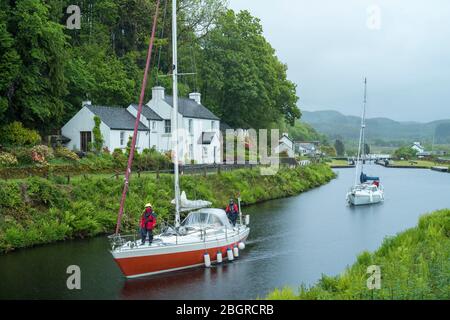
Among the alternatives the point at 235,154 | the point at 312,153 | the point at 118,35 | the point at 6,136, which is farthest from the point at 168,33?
the point at 312,153

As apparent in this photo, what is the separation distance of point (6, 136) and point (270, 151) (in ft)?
166

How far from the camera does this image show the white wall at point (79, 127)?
5681 cm

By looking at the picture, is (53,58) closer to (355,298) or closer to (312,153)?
(355,298)

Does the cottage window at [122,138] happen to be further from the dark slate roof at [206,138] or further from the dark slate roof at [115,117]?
the dark slate roof at [206,138]

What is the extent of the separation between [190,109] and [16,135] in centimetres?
2667

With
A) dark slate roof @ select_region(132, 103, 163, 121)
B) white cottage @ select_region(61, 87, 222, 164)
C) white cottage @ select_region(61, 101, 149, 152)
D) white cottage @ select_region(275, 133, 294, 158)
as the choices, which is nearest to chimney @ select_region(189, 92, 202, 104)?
white cottage @ select_region(61, 87, 222, 164)

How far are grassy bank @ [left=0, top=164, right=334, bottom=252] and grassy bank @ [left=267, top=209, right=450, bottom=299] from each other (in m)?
18.6

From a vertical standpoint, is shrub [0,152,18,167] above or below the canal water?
above

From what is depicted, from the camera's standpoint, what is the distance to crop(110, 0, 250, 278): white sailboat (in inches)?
1094

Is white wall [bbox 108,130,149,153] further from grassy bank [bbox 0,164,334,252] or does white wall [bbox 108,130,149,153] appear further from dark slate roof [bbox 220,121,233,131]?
dark slate roof [bbox 220,121,233,131]

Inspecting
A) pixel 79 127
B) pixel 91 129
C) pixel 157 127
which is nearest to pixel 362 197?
pixel 157 127
